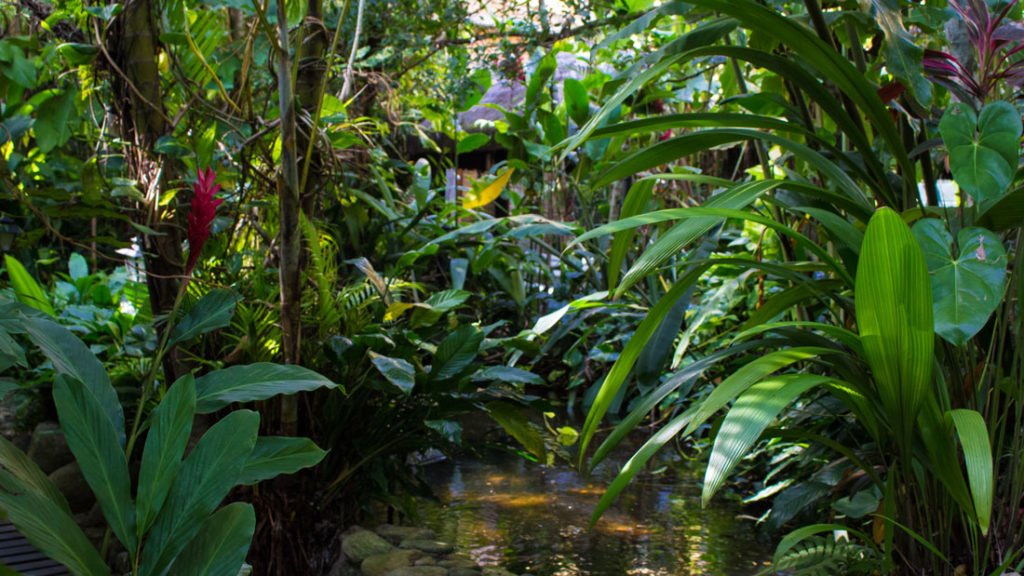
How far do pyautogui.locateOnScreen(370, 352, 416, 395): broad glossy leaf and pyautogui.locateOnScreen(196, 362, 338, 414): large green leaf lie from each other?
45 cm

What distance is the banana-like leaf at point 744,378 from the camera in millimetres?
1312

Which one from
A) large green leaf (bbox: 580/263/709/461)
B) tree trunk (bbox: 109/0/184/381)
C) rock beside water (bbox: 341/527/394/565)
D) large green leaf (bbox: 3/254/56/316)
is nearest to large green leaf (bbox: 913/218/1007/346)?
large green leaf (bbox: 580/263/709/461)

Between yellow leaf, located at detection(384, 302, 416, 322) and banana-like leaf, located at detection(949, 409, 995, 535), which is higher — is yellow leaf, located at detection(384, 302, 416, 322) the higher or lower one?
the higher one

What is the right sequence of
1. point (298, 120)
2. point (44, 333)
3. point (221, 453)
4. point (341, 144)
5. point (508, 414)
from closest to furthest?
point (221, 453), point (44, 333), point (298, 120), point (508, 414), point (341, 144)

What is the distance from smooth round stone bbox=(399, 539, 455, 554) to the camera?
6.93ft

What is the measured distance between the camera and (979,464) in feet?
3.94

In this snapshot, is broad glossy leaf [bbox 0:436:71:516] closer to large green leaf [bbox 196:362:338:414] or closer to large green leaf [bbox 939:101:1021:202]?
large green leaf [bbox 196:362:338:414]

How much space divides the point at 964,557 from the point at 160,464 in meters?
1.31

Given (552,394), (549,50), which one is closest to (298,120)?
(549,50)

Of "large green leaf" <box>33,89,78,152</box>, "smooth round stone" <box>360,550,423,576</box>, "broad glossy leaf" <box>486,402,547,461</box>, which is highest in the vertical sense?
"large green leaf" <box>33,89,78,152</box>

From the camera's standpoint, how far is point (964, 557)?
1.50m

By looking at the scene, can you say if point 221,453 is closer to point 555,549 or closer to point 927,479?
point 927,479

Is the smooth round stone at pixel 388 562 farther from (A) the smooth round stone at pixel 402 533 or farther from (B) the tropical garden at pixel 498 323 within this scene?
(A) the smooth round stone at pixel 402 533

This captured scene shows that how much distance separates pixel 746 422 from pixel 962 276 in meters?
0.38
